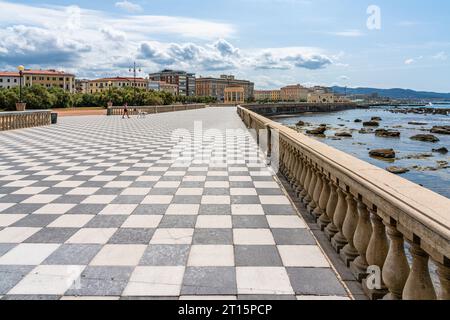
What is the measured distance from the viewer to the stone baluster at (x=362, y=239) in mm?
2980

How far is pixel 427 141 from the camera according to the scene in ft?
117

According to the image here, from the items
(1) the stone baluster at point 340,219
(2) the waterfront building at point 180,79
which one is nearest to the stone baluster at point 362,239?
(1) the stone baluster at point 340,219

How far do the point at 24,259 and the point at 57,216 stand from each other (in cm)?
136

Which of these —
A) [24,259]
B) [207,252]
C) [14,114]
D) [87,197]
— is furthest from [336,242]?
[14,114]

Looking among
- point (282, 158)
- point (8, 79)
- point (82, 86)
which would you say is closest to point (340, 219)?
point (282, 158)

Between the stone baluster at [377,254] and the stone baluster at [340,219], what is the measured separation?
0.69 metres

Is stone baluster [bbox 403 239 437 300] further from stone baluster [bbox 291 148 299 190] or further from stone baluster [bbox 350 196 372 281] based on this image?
stone baluster [bbox 291 148 299 190]

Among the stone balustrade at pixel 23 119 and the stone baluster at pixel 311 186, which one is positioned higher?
the stone balustrade at pixel 23 119

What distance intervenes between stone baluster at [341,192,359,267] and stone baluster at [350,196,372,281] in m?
0.15

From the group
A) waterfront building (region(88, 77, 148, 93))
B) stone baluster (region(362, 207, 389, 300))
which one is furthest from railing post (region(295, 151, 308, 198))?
waterfront building (region(88, 77, 148, 93))

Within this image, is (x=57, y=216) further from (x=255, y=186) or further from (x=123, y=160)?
(x=123, y=160)

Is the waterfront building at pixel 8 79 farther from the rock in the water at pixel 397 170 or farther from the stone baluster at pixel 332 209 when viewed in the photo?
the stone baluster at pixel 332 209

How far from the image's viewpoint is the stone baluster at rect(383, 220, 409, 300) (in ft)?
7.81

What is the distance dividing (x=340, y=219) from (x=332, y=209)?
1.12 ft
